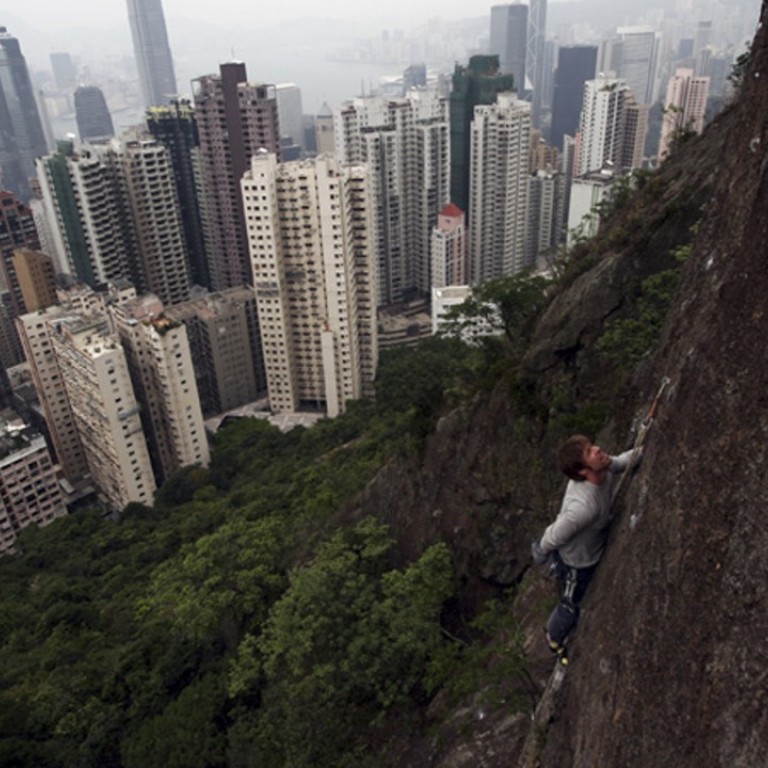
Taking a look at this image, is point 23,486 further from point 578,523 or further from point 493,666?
point 578,523

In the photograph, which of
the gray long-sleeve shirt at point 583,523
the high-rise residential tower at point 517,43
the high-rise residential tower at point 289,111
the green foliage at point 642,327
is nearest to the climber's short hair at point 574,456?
the gray long-sleeve shirt at point 583,523

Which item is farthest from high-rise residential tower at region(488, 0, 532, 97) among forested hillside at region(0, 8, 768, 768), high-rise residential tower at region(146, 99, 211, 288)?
forested hillside at region(0, 8, 768, 768)

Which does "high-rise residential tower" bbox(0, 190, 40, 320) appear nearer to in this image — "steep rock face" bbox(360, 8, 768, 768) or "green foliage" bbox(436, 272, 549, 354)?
"green foliage" bbox(436, 272, 549, 354)

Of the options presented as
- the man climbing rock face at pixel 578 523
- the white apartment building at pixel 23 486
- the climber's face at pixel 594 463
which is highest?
the climber's face at pixel 594 463

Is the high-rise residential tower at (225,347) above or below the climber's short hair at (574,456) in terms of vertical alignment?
below

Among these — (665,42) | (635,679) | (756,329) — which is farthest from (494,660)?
(665,42)

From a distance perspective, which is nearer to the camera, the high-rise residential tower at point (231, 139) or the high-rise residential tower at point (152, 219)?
the high-rise residential tower at point (152, 219)

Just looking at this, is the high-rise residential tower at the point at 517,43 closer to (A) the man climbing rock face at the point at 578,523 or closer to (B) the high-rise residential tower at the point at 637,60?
(B) the high-rise residential tower at the point at 637,60
